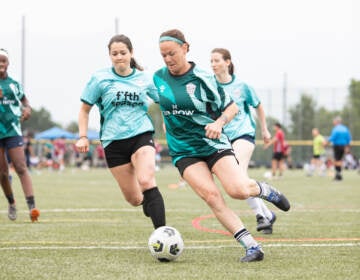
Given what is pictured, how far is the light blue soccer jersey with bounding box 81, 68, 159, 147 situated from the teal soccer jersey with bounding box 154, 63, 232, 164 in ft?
2.98

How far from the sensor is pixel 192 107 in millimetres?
6375

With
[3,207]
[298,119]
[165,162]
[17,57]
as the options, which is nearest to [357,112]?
[298,119]

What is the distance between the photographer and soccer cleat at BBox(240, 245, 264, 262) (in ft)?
20.1

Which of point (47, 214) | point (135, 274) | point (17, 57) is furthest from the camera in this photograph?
point (17, 57)

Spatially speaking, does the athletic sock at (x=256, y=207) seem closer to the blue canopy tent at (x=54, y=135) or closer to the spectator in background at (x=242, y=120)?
the spectator in background at (x=242, y=120)

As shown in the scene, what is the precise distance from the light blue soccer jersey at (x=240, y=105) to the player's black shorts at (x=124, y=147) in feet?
5.71

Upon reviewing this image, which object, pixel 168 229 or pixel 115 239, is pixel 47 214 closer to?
pixel 115 239

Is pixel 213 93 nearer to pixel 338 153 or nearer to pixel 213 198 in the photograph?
pixel 213 198

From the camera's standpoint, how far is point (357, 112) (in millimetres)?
48406

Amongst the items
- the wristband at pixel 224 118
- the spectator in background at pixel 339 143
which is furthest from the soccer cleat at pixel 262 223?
the spectator in background at pixel 339 143

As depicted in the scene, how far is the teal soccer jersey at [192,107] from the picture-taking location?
6383 millimetres

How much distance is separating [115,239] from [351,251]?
2.61 metres

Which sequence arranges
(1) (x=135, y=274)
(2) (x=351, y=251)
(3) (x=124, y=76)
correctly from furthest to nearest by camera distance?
(3) (x=124, y=76)
(2) (x=351, y=251)
(1) (x=135, y=274)

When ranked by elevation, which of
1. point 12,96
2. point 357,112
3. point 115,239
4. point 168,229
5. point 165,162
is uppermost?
point 12,96
